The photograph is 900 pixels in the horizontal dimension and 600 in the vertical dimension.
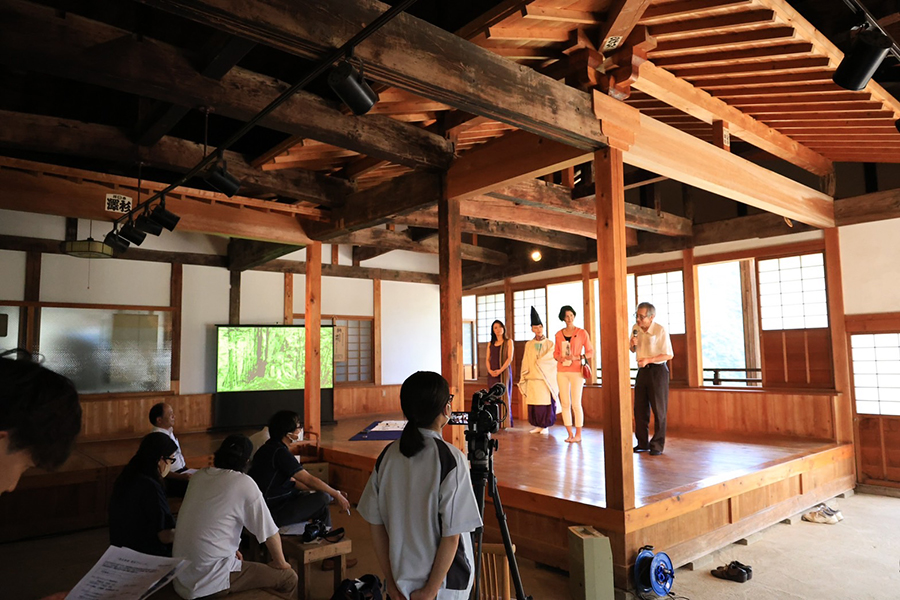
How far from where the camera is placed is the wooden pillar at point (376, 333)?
9.91m

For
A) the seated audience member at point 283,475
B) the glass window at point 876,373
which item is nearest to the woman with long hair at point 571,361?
the glass window at point 876,373

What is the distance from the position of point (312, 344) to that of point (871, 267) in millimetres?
5970

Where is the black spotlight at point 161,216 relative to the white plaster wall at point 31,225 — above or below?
below

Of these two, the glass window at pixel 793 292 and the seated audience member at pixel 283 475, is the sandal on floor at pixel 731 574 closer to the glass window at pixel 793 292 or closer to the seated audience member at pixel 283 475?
the seated audience member at pixel 283 475

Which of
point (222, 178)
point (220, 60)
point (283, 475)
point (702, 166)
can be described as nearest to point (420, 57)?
point (220, 60)

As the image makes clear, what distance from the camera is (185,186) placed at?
5.50 metres

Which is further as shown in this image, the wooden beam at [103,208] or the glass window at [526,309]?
the glass window at [526,309]

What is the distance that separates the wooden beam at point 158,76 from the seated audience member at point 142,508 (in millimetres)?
1862

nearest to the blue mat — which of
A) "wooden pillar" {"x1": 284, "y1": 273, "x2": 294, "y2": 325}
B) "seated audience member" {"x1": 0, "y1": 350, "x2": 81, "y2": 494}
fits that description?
"wooden pillar" {"x1": 284, "y1": 273, "x2": 294, "y2": 325}

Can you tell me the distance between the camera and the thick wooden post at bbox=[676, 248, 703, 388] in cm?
752

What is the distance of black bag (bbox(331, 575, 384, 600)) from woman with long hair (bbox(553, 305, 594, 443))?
4514mm

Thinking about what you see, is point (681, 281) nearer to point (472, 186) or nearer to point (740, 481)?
point (740, 481)

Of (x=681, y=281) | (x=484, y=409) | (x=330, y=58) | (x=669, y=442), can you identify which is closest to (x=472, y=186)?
(x=330, y=58)

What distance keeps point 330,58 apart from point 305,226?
4066mm
